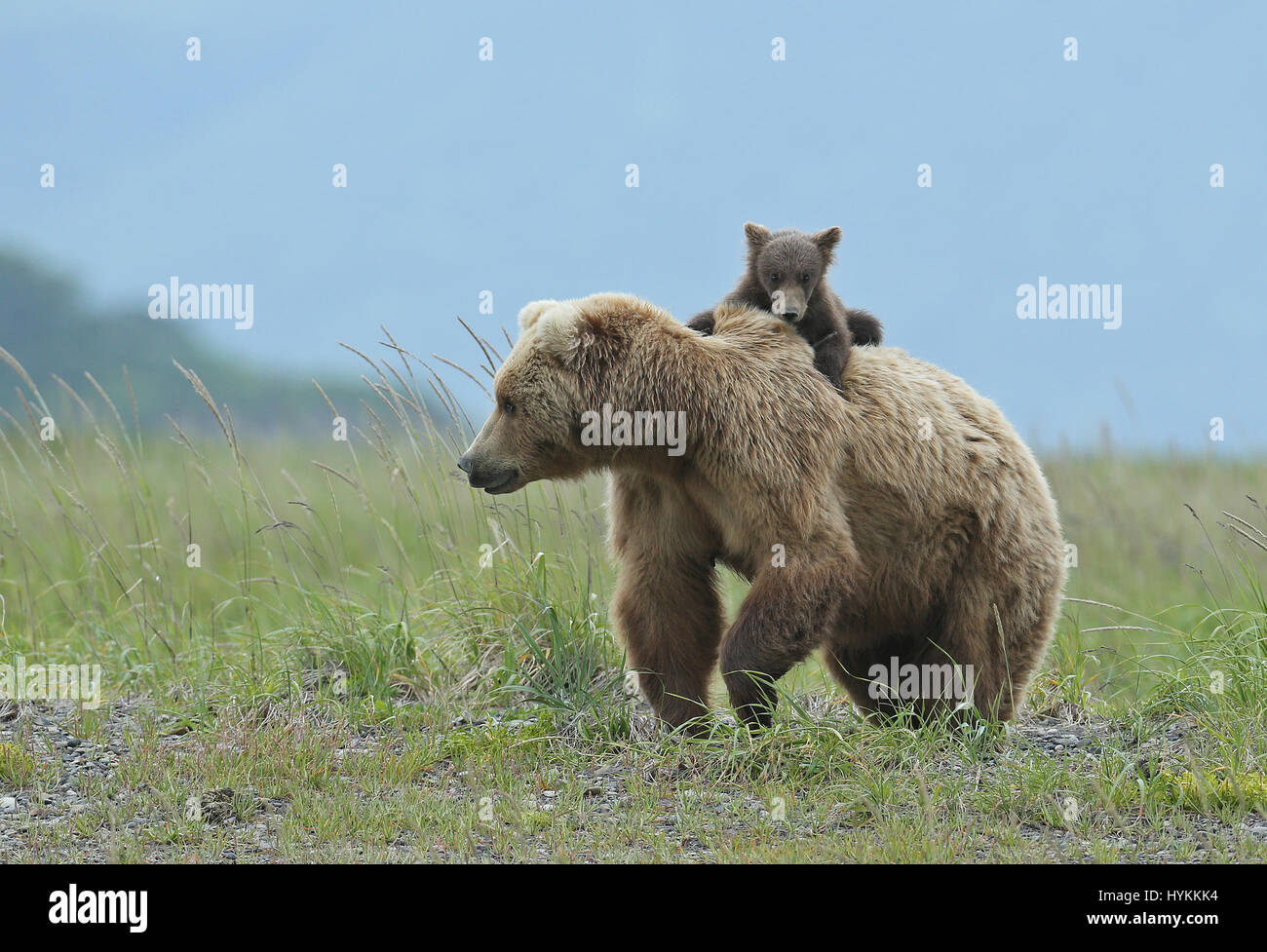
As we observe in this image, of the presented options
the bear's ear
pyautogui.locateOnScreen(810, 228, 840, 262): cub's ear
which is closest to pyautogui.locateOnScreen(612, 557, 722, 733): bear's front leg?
the bear's ear

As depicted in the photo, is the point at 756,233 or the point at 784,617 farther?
the point at 756,233

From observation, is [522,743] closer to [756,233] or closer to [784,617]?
[784,617]

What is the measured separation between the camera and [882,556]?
602cm

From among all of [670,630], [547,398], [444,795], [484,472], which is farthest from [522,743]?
[547,398]

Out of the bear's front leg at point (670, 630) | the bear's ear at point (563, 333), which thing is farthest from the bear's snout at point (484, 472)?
the bear's front leg at point (670, 630)

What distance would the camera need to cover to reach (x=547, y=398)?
18.5ft

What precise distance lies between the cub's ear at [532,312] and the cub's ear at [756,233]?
0.96 meters

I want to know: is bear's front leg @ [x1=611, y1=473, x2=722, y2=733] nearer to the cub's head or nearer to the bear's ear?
the bear's ear

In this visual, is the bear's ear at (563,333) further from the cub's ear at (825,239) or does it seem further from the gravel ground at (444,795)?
the gravel ground at (444,795)

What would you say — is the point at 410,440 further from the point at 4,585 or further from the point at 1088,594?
the point at 1088,594

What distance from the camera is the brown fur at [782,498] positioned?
5633 millimetres

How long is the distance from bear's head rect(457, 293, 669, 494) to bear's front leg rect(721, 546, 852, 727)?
91cm

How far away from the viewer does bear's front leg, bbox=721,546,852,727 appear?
5.53 metres

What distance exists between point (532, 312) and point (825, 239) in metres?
1.36
